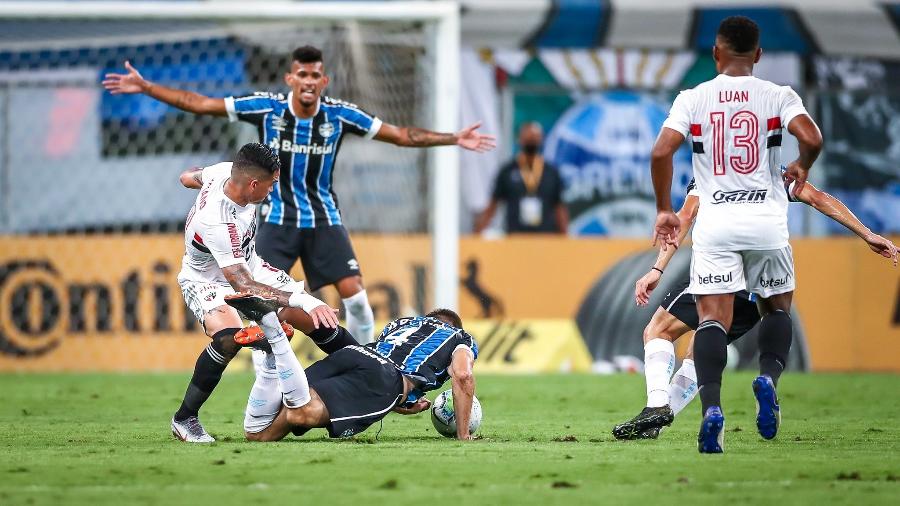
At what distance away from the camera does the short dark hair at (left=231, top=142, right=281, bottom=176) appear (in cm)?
817

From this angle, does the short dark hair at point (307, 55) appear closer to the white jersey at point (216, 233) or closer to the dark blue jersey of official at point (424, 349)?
the white jersey at point (216, 233)

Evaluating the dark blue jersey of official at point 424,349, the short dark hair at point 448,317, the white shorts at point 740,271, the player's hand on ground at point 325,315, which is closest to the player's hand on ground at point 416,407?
the dark blue jersey of official at point 424,349

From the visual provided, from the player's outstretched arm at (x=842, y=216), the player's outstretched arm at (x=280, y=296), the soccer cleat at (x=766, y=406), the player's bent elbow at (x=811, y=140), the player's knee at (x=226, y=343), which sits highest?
the player's bent elbow at (x=811, y=140)

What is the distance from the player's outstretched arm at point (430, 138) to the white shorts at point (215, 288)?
2.19 metres

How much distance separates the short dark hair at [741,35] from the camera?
748 cm

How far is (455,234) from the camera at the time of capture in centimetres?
→ 1462

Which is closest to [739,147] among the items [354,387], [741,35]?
[741,35]

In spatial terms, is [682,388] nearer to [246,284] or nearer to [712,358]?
[712,358]

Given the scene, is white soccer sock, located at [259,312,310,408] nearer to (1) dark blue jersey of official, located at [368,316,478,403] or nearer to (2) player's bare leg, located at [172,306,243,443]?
(2) player's bare leg, located at [172,306,243,443]

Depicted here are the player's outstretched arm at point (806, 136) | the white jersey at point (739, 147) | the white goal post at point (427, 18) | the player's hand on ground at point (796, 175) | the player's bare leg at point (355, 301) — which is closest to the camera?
the player's outstretched arm at point (806, 136)

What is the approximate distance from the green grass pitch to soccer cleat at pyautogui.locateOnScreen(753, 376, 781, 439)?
125mm

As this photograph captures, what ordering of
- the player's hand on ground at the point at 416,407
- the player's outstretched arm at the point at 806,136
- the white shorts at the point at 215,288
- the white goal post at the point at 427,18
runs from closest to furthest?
1. the player's outstretched arm at the point at 806,136
2. the white shorts at the point at 215,288
3. the player's hand on ground at the point at 416,407
4. the white goal post at the point at 427,18

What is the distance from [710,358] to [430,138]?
3.96m

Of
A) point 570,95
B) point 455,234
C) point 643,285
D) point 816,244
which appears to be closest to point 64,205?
point 455,234
